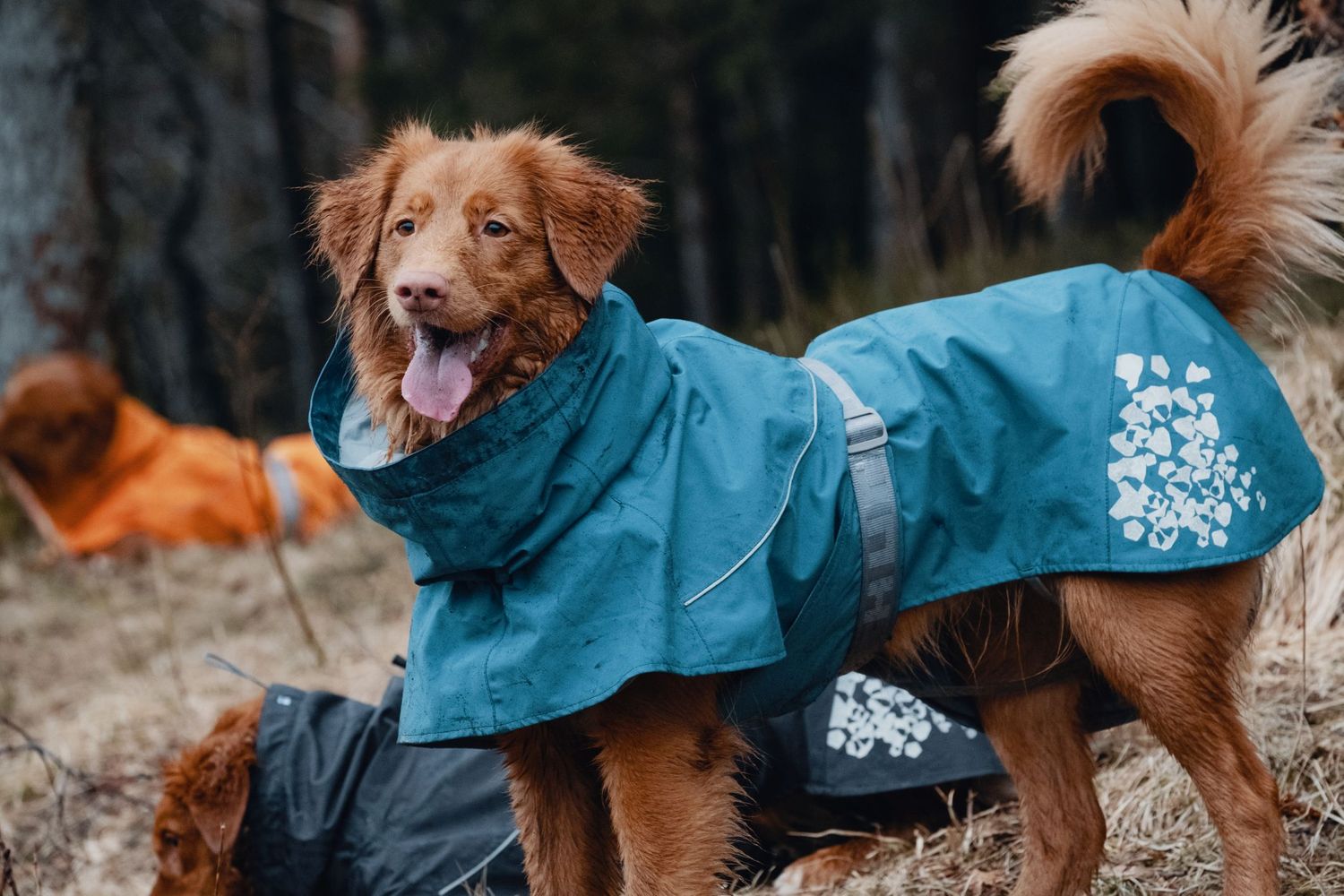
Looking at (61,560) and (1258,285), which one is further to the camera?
(61,560)

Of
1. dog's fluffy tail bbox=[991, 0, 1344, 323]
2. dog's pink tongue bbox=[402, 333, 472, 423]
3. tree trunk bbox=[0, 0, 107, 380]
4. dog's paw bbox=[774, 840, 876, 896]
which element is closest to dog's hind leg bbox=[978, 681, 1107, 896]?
dog's paw bbox=[774, 840, 876, 896]

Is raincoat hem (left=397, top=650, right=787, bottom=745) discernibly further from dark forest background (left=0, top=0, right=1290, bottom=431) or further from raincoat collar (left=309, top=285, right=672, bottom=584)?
dark forest background (left=0, top=0, right=1290, bottom=431)

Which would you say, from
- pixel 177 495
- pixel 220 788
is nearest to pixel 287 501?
pixel 177 495

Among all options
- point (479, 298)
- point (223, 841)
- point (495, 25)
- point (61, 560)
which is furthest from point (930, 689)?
point (495, 25)

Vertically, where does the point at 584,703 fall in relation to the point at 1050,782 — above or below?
above

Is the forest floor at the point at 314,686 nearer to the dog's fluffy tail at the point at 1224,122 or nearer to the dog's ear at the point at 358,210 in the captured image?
the dog's fluffy tail at the point at 1224,122

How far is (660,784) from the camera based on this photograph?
2754 millimetres

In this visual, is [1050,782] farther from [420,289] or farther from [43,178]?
[43,178]

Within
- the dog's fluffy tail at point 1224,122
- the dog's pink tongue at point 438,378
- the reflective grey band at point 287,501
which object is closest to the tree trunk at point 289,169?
the reflective grey band at point 287,501

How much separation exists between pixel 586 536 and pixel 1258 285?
1.77 metres

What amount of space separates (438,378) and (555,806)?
1.01 m

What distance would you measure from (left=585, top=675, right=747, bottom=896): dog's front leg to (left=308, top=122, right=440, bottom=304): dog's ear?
4.00 feet

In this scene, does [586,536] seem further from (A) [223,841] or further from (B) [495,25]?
(B) [495,25]

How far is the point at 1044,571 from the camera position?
2.93 meters
